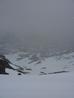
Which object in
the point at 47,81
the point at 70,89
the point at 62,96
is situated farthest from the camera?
the point at 47,81

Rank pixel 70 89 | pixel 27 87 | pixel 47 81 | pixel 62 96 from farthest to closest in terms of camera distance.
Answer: pixel 47 81 → pixel 27 87 → pixel 70 89 → pixel 62 96

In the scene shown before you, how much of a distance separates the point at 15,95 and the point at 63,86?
138 cm

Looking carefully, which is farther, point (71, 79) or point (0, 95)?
point (71, 79)

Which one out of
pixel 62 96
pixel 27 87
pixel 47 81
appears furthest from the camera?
pixel 47 81

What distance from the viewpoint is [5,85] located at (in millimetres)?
5418

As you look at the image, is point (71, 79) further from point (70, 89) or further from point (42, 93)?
point (42, 93)

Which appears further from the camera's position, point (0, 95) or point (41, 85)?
point (41, 85)

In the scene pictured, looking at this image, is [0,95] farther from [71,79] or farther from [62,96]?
[71,79]

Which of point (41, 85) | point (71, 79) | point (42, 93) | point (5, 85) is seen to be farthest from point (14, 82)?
point (71, 79)

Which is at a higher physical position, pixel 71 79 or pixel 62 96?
pixel 71 79

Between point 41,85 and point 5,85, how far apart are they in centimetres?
105

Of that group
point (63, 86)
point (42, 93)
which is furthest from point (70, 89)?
point (42, 93)

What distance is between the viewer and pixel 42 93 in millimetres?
4719

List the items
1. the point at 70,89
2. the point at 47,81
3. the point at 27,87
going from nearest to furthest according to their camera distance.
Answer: the point at 70,89 → the point at 27,87 → the point at 47,81
